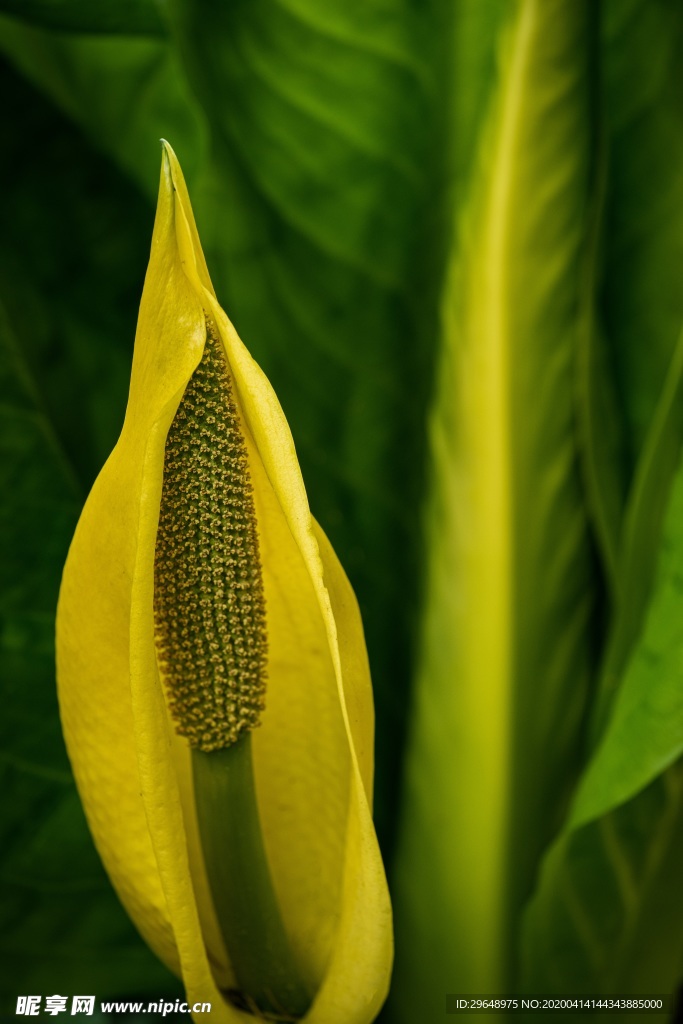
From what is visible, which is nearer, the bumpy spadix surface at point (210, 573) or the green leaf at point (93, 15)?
the bumpy spadix surface at point (210, 573)

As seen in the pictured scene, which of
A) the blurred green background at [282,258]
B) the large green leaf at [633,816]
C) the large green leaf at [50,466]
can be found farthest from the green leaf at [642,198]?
the large green leaf at [50,466]

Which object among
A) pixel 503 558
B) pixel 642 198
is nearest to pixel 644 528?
pixel 503 558

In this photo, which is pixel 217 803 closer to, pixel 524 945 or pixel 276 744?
pixel 276 744

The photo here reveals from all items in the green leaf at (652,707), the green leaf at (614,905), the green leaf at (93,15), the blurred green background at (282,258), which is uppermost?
the green leaf at (93,15)

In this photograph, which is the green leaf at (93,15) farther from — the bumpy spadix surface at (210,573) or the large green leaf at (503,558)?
the bumpy spadix surface at (210,573)

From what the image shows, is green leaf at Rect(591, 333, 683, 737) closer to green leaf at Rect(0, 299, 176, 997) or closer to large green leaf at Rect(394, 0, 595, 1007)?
large green leaf at Rect(394, 0, 595, 1007)

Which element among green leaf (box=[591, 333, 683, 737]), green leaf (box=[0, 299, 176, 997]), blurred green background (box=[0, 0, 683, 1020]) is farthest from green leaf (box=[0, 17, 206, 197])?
green leaf (box=[591, 333, 683, 737])

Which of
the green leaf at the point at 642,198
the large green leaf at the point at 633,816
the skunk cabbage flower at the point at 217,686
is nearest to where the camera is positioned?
the skunk cabbage flower at the point at 217,686
